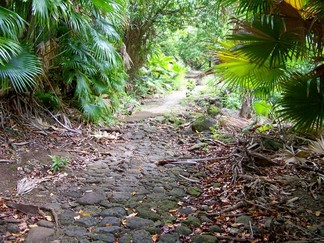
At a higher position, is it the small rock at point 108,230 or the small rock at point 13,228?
the small rock at point 108,230

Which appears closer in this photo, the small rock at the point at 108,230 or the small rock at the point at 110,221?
the small rock at the point at 108,230

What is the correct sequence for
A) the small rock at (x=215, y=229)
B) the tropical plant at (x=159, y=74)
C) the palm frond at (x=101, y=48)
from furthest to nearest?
the tropical plant at (x=159, y=74)
the palm frond at (x=101, y=48)
the small rock at (x=215, y=229)

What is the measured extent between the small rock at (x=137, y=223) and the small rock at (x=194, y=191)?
84 cm

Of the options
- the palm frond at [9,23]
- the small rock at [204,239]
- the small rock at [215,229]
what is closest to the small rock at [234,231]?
the small rock at [215,229]

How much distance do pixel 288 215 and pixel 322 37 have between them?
68.3 inches

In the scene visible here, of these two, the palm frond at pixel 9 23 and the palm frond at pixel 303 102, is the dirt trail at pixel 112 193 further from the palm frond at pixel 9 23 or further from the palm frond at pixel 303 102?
the palm frond at pixel 9 23

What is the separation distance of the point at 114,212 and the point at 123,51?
531 cm

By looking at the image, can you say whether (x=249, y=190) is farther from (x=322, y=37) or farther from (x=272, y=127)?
(x=272, y=127)

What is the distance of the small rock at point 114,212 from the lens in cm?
328

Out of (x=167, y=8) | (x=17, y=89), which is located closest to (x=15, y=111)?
(x=17, y=89)

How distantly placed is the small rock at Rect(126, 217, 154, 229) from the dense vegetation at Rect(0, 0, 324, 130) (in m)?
1.78

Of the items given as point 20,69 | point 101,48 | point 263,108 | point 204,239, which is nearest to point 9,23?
point 20,69

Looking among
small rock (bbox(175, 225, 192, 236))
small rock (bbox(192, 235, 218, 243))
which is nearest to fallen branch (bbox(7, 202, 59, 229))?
small rock (bbox(175, 225, 192, 236))

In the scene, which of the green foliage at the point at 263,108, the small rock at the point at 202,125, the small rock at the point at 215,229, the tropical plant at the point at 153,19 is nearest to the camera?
the small rock at the point at 215,229
